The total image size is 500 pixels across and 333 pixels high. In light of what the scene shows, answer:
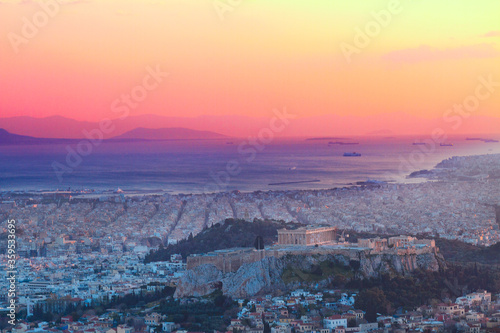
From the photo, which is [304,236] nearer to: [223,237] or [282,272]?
[282,272]

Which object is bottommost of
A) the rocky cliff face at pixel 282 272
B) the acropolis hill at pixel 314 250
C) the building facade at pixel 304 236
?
the rocky cliff face at pixel 282 272

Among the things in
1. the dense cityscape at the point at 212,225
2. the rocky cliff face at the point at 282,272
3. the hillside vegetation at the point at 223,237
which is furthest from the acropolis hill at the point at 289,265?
the hillside vegetation at the point at 223,237

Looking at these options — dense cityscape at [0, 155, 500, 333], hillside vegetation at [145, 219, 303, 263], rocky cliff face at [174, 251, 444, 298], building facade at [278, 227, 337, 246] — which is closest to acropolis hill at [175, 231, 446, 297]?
rocky cliff face at [174, 251, 444, 298]

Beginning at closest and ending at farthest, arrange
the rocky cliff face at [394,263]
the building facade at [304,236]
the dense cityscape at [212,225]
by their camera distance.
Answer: the dense cityscape at [212,225] < the rocky cliff face at [394,263] < the building facade at [304,236]

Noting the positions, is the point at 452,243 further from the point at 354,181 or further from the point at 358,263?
the point at 354,181

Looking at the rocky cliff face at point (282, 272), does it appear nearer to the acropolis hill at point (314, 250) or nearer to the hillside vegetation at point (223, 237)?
the acropolis hill at point (314, 250)

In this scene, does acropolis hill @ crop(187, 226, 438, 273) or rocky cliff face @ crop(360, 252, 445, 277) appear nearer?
rocky cliff face @ crop(360, 252, 445, 277)

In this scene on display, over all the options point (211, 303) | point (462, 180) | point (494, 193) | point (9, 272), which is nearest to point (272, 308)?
point (211, 303)

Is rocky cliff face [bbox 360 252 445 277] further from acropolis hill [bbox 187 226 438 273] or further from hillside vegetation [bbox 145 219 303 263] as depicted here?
hillside vegetation [bbox 145 219 303 263]
